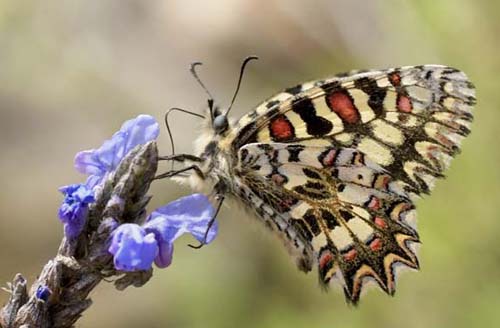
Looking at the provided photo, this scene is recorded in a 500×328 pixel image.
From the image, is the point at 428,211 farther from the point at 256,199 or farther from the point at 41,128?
the point at 41,128

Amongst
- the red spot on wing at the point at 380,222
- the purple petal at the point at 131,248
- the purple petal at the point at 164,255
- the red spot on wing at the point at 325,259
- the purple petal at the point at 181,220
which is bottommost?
the purple petal at the point at 131,248

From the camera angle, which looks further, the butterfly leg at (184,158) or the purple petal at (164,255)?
the butterfly leg at (184,158)

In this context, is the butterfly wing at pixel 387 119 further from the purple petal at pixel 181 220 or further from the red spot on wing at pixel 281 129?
the purple petal at pixel 181 220

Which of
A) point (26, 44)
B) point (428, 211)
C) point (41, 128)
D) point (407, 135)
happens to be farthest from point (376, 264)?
point (41, 128)

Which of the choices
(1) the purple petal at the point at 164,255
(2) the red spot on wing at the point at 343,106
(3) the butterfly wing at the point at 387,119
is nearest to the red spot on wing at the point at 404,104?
(3) the butterfly wing at the point at 387,119

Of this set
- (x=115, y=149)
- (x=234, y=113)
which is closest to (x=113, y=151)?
(x=115, y=149)

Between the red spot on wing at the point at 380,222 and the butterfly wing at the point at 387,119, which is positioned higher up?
the butterfly wing at the point at 387,119
